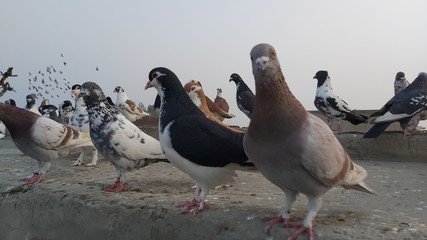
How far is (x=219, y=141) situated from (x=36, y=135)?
123 inches

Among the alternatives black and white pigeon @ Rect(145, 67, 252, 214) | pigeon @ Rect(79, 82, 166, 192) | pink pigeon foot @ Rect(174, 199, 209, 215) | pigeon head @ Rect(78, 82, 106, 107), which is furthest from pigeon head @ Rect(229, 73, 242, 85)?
pink pigeon foot @ Rect(174, 199, 209, 215)

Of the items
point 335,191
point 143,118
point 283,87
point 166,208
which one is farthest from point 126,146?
point 143,118

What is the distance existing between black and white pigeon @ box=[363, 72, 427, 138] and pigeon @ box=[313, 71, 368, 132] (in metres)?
1.27

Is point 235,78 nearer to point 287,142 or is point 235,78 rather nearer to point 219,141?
point 219,141

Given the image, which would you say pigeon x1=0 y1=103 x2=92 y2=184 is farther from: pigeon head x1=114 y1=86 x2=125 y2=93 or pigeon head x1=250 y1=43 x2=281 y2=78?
pigeon head x1=114 y1=86 x2=125 y2=93

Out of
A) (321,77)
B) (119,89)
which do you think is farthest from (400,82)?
(119,89)

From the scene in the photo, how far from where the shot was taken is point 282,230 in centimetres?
300

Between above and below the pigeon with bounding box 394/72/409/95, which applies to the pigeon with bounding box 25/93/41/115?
below

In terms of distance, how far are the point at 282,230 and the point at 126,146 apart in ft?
8.04

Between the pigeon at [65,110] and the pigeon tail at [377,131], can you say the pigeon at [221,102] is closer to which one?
the pigeon at [65,110]

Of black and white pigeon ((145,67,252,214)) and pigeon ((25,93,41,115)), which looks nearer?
black and white pigeon ((145,67,252,214))

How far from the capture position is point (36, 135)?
231 inches

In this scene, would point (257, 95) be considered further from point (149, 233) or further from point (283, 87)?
point (149, 233)

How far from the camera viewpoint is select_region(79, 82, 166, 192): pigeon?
4992 mm
